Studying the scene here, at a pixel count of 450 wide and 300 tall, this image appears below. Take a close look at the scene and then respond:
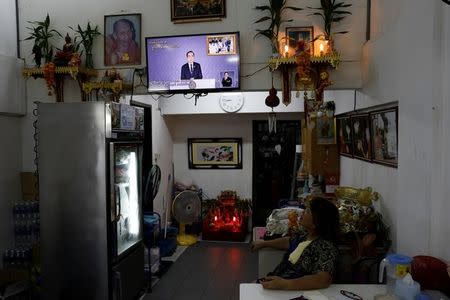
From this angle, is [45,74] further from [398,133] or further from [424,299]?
[424,299]

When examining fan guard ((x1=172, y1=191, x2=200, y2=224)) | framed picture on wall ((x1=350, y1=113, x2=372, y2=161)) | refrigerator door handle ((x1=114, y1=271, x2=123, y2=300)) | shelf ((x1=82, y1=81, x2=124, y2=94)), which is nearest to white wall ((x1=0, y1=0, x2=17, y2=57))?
shelf ((x1=82, y1=81, x2=124, y2=94))

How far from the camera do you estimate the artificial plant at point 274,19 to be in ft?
10.5

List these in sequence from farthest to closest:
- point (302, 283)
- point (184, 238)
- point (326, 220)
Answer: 1. point (184, 238)
2. point (326, 220)
3. point (302, 283)

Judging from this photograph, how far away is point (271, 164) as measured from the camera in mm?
6527

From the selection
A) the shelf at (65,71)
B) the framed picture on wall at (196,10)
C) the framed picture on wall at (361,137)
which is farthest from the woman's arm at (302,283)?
the shelf at (65,71)

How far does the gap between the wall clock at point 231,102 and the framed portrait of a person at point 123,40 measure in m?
2.63

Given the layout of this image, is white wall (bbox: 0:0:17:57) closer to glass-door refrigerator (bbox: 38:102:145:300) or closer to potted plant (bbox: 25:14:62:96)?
potted plant (bbox: 25:14:62:96)

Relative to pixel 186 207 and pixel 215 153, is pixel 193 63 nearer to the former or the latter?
pixel 186 207

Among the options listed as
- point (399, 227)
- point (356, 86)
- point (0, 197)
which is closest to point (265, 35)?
point (356, 86)

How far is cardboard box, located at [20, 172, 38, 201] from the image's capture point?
12.6ft

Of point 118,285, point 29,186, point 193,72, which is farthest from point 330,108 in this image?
point 29,186

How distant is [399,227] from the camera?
2.34 metres

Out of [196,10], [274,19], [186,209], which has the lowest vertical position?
[186,209]

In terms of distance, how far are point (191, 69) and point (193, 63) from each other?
0.06 metres
